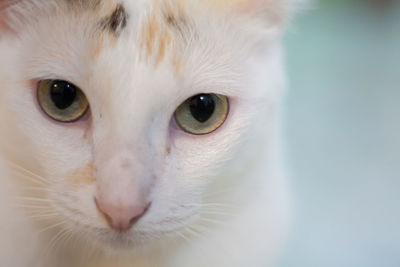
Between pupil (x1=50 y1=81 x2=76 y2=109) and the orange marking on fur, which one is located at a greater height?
the orange marking on fur

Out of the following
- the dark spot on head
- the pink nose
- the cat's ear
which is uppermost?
the cat's ear

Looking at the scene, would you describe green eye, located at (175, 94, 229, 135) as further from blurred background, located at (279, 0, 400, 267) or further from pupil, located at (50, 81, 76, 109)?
blurred background, located at (279, 0, 400, 267)

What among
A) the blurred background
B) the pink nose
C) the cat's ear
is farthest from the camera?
the blurred background

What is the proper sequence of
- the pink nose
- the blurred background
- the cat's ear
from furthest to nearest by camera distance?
the blurred background
the cat's ear
the pink nose

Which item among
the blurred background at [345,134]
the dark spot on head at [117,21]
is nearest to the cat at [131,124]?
the dark spot on head at [117,21]

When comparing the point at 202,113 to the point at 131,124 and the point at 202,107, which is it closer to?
the point at 202,107

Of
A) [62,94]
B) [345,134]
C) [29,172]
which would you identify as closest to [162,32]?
[62,94]

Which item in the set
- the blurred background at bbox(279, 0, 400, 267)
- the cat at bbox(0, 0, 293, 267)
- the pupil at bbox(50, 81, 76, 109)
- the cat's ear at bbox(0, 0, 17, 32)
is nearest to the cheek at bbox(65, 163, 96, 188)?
the cat at bbox(0, 0, 293, 267)

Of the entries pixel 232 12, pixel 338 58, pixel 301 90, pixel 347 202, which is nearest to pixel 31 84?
pixel 232 12

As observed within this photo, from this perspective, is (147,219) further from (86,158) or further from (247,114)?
(247,114)
